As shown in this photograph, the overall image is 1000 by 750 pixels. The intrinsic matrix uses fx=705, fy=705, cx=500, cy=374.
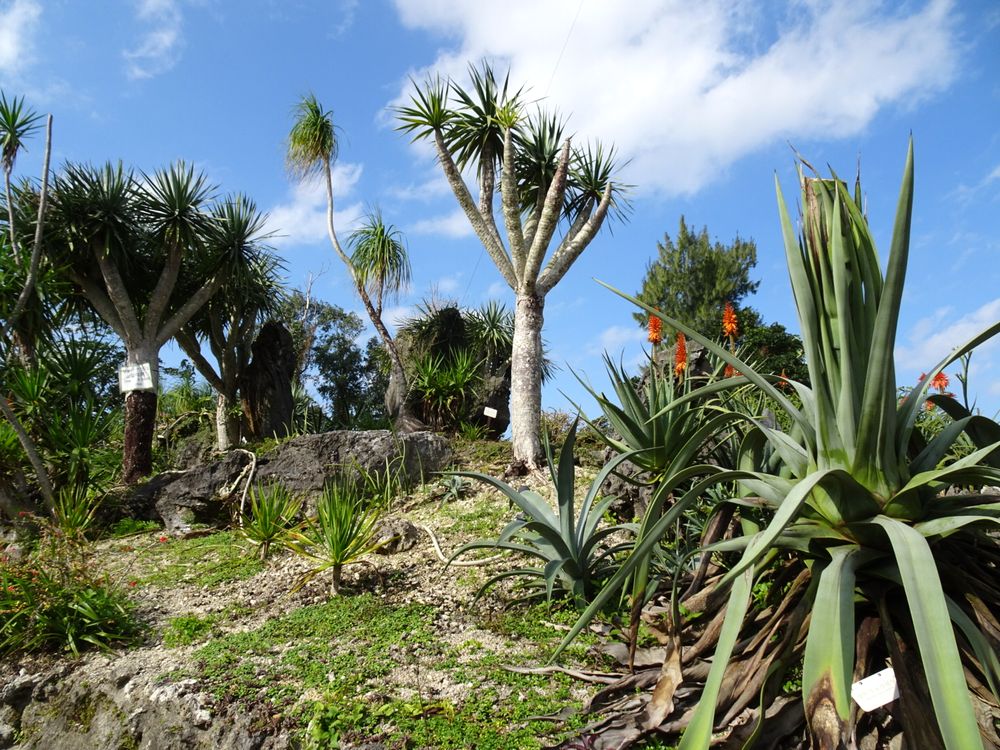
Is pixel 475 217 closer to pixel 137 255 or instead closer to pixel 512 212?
pixel 512 212

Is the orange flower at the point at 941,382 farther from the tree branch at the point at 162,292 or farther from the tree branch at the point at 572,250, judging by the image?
the tree branch at the point at 162,292

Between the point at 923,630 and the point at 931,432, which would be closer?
the point at 923,630

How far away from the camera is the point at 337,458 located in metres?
8.26

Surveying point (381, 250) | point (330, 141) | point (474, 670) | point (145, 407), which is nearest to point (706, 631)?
point (474, 670)

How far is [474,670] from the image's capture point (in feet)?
12.0

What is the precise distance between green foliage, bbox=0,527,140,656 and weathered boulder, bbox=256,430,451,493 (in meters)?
3.10

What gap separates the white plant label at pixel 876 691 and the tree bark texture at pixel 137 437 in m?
10.1

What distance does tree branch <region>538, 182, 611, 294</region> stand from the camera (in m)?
9.64

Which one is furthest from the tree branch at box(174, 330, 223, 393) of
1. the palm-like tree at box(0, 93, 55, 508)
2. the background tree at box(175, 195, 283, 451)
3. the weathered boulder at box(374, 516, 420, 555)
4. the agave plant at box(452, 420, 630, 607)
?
the agave plant at box(452, 420, 630, 607)

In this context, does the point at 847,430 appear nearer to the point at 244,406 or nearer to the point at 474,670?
the point at 474,670

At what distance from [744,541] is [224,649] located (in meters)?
3.28

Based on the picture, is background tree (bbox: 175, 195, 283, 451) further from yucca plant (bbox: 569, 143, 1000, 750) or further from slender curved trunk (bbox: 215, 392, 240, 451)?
yucca plant (bbox: 569, 143, 1000, 750)

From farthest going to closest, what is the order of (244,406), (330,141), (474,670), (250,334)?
(330,141) < (250,334) < (244,406) < (474,670)

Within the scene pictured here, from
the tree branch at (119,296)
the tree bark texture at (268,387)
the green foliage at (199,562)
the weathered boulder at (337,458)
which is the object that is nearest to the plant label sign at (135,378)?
the tree branch at (119,296)
